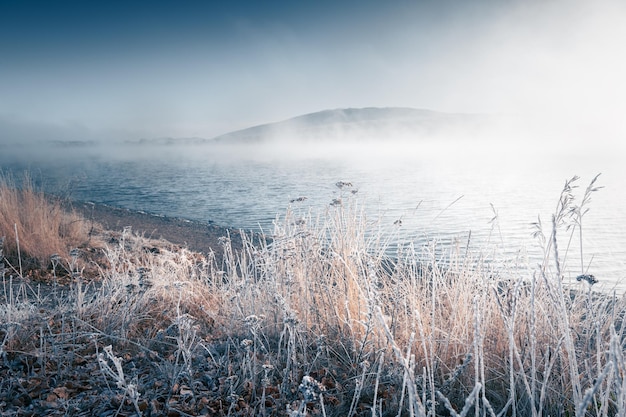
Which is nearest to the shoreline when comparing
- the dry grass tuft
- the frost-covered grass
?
the dry grass tuft

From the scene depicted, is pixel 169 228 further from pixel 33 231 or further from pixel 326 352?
pixel 326 352

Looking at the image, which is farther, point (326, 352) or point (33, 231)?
point (33, 231)

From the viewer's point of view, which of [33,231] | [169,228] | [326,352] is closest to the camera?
[326,352]

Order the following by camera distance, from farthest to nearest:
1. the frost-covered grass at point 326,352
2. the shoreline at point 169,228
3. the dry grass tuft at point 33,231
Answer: the shoreline at point 169,228
the dry grass tuft at point 33,231
the frost-covered grass at point 326,352

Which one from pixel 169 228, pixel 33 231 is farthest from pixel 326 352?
pixel 169 228

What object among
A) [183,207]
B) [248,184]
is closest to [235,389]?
[183,207]

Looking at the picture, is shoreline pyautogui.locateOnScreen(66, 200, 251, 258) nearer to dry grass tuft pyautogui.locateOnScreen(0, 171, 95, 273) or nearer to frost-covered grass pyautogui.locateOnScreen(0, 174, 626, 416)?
dry grass tuft pyautogui.locateOnScreen(0, 171, 95, 273)

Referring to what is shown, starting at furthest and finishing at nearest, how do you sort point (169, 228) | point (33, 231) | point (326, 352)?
point (169, 228), point (33, 231), point (326, 352)

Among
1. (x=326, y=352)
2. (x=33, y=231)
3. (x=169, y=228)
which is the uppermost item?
(x=33, y=231)

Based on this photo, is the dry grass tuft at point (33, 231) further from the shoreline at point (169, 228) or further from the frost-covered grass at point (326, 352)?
the frost-covered grass at point (326, 352)

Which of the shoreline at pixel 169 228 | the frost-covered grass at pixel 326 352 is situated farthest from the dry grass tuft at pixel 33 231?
the frost-covered grass at pixel 326 352

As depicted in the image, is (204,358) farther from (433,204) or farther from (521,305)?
(433,204)

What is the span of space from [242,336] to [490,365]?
174cm

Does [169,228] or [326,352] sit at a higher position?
[326,352]
